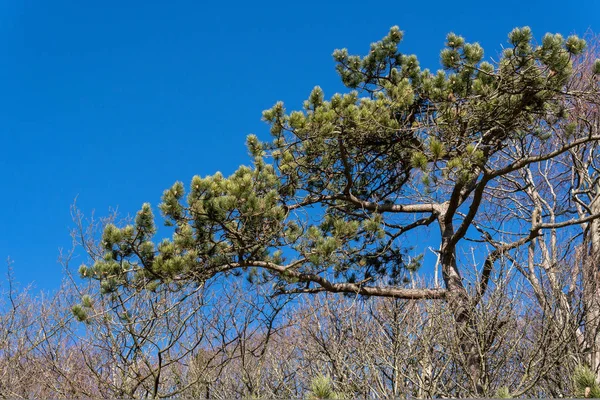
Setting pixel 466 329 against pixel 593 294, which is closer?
pixel 466 329

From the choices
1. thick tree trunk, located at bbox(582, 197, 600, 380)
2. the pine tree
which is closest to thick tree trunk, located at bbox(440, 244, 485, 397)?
the pine tree

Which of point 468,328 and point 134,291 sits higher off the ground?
point 134,291

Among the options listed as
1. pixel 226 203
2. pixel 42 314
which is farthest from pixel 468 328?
pixel 42 314

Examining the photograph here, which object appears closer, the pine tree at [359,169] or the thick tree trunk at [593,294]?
the pine tree at [359,169]

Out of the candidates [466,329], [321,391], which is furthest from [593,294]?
[321,391]

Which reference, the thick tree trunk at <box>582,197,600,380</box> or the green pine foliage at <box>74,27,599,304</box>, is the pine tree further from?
the thick tree trunk at <box>582,197,600,380</box>

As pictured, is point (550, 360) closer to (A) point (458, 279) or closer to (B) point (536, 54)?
(A) point (458, 279)

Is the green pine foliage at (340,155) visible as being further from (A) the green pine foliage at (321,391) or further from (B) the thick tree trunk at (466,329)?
(A) the green pine foliage at (321,391)

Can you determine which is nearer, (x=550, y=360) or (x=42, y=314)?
(x=550, y=360)

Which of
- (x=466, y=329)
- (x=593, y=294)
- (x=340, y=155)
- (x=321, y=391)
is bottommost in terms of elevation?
(x=321, y=391)

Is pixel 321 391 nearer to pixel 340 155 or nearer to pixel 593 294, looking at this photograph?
pixel 340 155

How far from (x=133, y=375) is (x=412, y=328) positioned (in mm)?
2829

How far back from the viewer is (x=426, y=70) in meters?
5.65

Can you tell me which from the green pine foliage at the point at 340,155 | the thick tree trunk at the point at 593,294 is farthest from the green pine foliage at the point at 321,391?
the thick tree trunk at the point at 593,294
